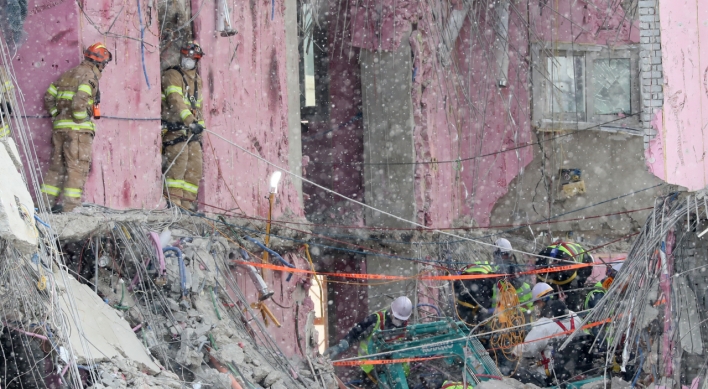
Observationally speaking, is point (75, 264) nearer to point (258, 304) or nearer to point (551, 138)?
point (258, 304)

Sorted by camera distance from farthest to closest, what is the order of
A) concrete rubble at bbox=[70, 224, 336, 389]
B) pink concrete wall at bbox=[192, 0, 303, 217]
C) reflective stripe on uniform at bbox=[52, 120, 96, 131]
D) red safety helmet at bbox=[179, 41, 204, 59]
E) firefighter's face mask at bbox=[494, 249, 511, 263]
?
1. firefighter's face mask at bbox=[494, 249, 511, 263]
2. pink concrete wall at bbox=[192, 0, 303, 217]
3. red safety helmet at bbox=[179, 41, 204, 59]
4. reflective stripe on uniform at bbox=[52, 120, 96, 131]
5. concrete rubble at bbox=[70, 224, 336, 389]

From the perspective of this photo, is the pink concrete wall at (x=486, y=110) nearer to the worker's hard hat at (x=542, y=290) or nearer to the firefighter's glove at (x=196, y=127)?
the worker's hard hat at (x=542, y=290)

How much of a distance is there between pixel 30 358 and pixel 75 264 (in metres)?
1.84

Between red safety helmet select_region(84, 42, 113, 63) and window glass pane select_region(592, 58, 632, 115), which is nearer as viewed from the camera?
red safety helmet select_region(84, 42, 113, 63)

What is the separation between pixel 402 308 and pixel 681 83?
369 centimetres

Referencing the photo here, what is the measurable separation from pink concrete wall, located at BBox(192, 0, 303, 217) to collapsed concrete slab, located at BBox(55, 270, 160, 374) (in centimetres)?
365

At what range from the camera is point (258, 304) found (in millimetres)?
11117

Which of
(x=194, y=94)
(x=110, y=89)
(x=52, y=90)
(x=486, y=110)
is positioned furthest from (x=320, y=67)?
(x=52, y=90)

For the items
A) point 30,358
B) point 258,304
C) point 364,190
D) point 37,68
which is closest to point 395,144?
point 364,190

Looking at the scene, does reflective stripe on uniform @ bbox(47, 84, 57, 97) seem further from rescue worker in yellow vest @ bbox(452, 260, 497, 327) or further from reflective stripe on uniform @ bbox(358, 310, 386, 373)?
rescue worker in yellow vest @ bbox(452, 260, 497, 327)

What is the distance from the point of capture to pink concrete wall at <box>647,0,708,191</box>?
9023 millimetres

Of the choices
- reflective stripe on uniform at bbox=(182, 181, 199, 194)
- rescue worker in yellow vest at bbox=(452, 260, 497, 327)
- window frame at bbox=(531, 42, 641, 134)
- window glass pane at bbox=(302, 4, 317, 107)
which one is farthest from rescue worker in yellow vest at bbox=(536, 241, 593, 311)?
window frame at bbox=(531, 42, 641, 134)

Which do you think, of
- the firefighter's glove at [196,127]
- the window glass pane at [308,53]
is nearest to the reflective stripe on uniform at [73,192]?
the firefighter's glove at [196,127]

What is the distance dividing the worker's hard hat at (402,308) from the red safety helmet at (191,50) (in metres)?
3.21
